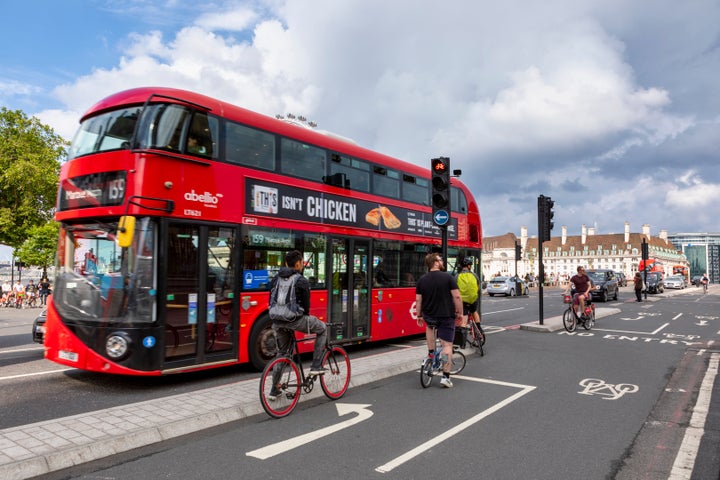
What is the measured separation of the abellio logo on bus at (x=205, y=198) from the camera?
22.9 feet

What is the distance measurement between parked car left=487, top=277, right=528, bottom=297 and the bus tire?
29733 millimetres

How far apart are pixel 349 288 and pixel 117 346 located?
174 inches

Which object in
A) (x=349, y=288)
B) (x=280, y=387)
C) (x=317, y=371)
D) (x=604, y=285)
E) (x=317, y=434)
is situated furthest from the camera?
(x=604, y=285)

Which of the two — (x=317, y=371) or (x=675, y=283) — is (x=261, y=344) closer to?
(x=317, y=371)

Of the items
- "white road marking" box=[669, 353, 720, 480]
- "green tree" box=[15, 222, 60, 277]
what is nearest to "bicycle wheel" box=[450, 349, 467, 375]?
"white road marking" box=[669, 353, 720, 480]

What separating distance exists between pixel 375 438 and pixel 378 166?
22.5ft

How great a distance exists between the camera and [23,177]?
34.5 metres

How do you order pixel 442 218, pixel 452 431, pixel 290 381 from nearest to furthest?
pixel 452 431, pixel 290 381, pixel 442 218

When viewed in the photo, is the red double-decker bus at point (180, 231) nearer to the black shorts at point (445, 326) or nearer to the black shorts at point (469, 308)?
the black shorts at point (469, 308)

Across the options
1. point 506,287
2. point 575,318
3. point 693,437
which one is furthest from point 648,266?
point 693,437

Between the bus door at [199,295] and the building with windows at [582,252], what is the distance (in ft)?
498

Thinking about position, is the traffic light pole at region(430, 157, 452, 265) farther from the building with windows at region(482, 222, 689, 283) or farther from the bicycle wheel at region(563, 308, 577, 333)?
the building with windows at region(482, 222, 689, 283)

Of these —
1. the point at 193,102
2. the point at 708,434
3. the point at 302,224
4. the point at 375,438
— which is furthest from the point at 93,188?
the point at 708,434

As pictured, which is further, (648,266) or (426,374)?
(648,266)
